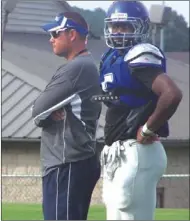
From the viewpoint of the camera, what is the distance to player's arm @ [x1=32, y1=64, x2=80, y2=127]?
5024mm

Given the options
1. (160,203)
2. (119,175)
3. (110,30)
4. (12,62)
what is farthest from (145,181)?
(12,62)

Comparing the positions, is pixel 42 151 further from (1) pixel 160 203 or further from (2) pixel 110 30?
(1) pixel 160 203

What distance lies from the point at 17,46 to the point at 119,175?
60.4 ft

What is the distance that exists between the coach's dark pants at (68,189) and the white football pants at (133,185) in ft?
2.14

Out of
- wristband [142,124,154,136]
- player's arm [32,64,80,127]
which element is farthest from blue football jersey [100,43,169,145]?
player's arm [32,64,80,127]

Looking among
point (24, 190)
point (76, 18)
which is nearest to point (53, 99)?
point (76, 18)

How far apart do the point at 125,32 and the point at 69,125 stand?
0.77 meters

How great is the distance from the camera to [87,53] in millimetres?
5281

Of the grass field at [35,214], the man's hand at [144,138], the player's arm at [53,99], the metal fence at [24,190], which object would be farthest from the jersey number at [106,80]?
the metal fence at [24,190]

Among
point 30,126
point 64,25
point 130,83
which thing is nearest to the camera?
point 130,83

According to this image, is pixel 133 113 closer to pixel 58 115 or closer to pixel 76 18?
pixel 58 115

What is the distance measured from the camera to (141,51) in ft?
14.3

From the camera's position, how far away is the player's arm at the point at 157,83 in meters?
4.27

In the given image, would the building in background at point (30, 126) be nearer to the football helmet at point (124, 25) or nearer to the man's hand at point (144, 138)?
the football helmet at point (124, 25)
